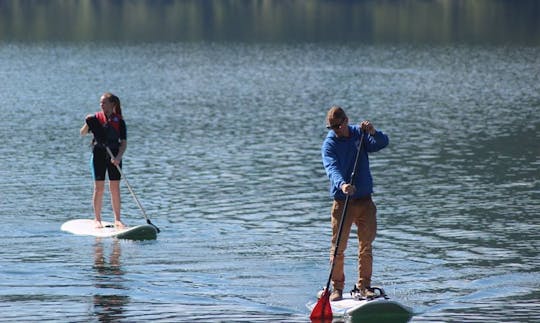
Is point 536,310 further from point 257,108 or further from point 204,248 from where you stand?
point 257,108

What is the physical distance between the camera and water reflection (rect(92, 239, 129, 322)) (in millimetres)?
17125

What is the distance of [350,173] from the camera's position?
54.7ft

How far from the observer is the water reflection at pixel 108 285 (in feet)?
56.2

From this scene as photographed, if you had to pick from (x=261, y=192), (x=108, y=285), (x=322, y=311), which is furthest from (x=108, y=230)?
(x=322, y=311)

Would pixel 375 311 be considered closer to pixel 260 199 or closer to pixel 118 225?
pixel 118 225

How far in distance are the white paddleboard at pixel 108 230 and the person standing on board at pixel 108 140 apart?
0.23 m

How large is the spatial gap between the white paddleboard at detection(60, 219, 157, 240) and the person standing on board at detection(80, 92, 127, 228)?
0.74 ft

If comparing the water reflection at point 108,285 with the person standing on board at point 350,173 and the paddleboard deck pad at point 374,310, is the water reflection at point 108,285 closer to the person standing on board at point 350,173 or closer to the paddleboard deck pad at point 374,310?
the paddleboard deck pad at point 374,310

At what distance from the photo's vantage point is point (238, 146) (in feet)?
129

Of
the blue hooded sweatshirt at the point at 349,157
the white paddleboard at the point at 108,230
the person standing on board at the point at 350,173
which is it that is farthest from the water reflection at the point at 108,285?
the blue hooded sweatshirt at the point at 349,157

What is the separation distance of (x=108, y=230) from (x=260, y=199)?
5.81 m

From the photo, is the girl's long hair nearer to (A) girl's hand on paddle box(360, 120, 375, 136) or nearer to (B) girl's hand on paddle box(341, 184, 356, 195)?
(A) girl's hand on paddle box(360, 120, 375, 136)

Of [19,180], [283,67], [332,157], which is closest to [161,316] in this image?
[332,157]

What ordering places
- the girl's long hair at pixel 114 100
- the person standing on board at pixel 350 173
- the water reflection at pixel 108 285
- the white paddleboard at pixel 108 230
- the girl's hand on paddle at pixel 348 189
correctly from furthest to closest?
the white paddleboard at pixel 108 230 → the girl's long hair at pixel 114 100 → the water reflection at pixel 108 285 → the person standing on board at pixel 350 173 → the girl's hand on paddle at pixel 348 189
